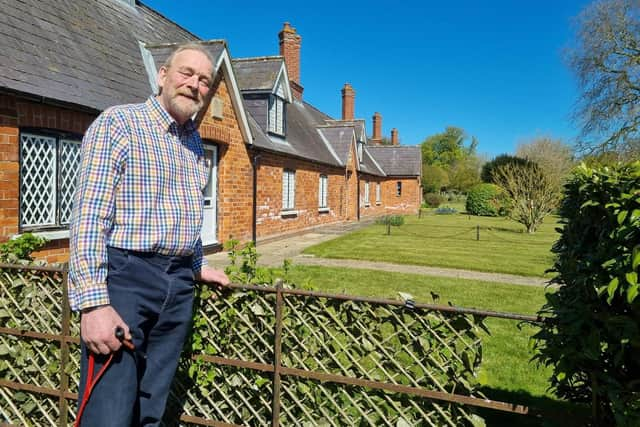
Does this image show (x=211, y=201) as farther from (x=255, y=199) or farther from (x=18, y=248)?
(x=18, y=248)

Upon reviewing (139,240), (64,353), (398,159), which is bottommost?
(64,353)

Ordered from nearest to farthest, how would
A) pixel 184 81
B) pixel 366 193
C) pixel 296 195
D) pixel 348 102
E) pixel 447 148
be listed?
pixel 184 81
pixel 296 195
pixel 366 193
pixel 348 102
pixel 447 148

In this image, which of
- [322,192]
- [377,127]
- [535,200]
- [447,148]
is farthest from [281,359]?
[447,148]

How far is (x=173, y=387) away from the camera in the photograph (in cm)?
286

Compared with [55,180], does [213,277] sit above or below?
below

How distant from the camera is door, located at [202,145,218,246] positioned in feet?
37.2

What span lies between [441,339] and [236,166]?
33.7 feet

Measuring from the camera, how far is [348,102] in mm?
35625

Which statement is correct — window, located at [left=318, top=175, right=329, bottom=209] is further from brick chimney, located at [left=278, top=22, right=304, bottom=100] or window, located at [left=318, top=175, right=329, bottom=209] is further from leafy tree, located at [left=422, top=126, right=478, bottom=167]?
leafy tree, located at [left=422, top=126, right=478, bottom=167]

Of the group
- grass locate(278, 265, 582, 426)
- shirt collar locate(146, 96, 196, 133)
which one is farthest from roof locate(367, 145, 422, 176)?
shirt collar locate(146, 96, 196, 133)

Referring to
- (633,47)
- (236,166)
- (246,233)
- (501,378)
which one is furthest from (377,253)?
(633,47)

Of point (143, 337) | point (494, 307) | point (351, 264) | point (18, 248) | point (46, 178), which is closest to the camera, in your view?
point (143, 337)

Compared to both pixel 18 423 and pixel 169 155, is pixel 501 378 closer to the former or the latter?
pixel 169 155

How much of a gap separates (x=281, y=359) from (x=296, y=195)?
580 inches
